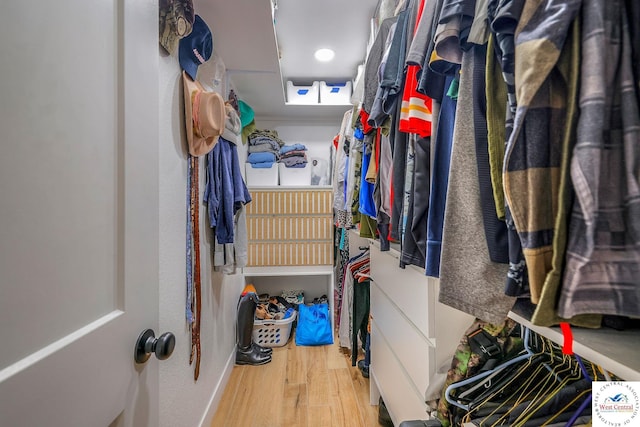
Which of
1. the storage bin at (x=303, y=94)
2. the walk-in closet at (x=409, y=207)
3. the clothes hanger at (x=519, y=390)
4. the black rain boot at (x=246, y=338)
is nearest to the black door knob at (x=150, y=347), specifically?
the walk-in closet at (x=409, y=207)

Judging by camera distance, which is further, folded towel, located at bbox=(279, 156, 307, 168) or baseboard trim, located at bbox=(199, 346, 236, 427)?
folded towel, located at bbox=(279, 156, 307, 168)

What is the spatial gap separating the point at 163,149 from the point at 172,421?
1.07 meters

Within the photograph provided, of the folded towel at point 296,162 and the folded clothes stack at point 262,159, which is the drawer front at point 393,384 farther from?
the folded clothes stack at point 262,159

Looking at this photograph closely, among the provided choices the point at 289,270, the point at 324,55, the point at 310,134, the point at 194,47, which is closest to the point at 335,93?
the point at 324,55

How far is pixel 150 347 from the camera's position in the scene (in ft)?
1.83

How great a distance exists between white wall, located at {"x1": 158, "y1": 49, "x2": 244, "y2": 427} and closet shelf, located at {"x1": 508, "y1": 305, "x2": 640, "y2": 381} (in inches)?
44.0

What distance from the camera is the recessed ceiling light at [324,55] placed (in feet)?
6.71

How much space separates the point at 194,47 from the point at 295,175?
152cm

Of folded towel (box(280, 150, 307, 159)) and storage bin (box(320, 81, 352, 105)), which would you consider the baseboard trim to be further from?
storage bin (box(320, 81, 352, 105))

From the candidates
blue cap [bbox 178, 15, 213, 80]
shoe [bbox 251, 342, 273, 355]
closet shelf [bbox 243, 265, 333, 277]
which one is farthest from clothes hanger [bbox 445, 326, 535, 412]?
closet shelf [bbox 243, 265, 333, 277]

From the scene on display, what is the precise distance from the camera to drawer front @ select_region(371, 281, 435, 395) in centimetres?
90

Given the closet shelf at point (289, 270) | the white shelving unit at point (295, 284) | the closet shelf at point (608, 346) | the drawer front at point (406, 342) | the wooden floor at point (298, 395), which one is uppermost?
the closet shelf at point (608, 346)

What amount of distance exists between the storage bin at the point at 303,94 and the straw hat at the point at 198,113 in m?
1.31

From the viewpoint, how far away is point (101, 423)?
0.45 meters
